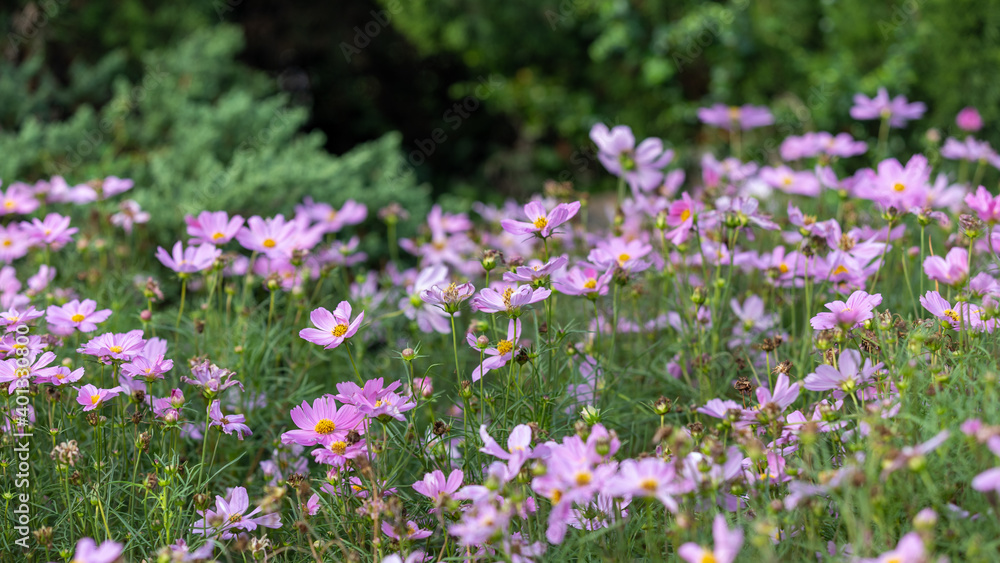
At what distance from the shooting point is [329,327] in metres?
1.55

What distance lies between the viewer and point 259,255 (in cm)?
262

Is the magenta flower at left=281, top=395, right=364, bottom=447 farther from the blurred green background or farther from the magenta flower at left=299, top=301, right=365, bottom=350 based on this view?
the blurred green background

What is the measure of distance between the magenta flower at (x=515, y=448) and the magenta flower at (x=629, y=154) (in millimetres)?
1110

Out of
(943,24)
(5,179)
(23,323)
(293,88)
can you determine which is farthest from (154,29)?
(943,24)

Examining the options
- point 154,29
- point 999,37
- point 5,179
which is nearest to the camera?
point 5,179

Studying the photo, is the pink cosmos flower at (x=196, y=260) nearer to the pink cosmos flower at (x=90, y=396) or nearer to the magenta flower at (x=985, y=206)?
the pink cosmos flower at (x=90, y=396)

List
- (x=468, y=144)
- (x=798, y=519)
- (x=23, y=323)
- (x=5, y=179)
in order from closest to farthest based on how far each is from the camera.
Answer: (x=798, y=519)
(x=23, y=323)
(x=5, y=179)
(x=468, y=144)

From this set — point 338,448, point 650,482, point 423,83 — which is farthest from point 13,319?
point 423,83

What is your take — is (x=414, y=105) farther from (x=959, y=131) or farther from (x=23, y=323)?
(x=23, y=323)

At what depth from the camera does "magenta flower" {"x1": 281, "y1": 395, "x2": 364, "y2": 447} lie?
1.42 metres

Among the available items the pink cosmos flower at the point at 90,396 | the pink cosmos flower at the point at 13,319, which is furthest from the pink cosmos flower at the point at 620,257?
the pink cosmos flower at the point at 13,319

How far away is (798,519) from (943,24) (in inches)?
119

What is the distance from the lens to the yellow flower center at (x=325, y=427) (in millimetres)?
1447

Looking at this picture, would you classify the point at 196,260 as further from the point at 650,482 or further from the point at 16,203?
the point at 650,482
